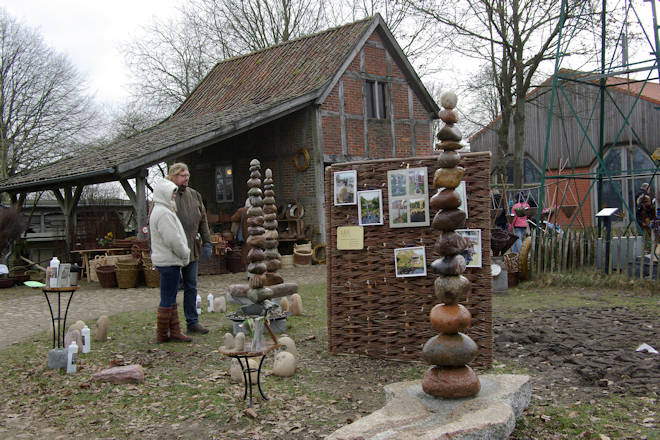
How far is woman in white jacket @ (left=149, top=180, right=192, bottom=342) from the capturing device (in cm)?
620

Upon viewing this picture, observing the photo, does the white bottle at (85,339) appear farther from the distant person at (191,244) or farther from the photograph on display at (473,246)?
the photograph on display at (473,246)

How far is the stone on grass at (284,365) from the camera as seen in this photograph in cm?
511

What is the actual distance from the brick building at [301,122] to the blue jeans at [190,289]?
7194 mm

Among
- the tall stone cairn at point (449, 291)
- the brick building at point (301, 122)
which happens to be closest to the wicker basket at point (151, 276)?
the brick building at point (301, 122)

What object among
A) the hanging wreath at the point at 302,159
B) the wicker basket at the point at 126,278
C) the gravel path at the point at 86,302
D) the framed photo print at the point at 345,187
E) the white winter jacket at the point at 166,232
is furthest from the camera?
the hanging wreath at the point at 302,159

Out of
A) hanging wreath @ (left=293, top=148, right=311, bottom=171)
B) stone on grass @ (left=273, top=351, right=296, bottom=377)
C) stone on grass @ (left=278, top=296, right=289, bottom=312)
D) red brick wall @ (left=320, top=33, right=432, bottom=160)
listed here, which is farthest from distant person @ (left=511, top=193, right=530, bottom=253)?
stone on grass @ (left=273, top=351, right=296, bottom=377)

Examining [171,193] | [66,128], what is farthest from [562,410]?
[66,128]

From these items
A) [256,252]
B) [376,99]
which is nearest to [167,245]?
[256,252]

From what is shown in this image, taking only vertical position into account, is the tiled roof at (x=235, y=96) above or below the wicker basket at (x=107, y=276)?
above

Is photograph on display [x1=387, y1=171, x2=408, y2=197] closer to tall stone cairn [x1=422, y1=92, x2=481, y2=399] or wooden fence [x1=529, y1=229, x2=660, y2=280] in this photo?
tall stone cairn [x1=422, y1=92, x2=481, y2=399]

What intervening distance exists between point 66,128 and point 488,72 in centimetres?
2194

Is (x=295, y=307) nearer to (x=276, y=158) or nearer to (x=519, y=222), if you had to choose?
(x=519, y=222)

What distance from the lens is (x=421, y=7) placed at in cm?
2008

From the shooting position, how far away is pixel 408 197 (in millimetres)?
5289
